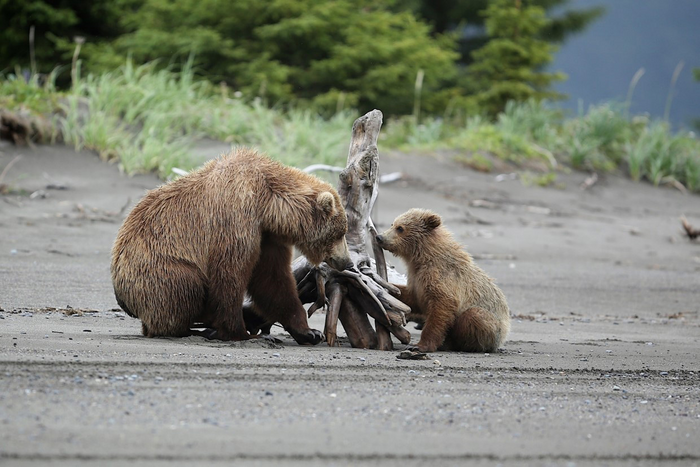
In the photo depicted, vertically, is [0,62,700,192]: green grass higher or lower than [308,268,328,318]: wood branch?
higher

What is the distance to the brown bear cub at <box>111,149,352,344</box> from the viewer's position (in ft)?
20.2

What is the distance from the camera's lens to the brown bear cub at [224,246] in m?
6.16

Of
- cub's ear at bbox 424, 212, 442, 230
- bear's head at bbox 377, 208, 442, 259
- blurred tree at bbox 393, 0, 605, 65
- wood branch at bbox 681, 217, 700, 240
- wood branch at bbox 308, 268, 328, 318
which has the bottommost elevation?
wood branch at bbox 681, 217, 700, 240

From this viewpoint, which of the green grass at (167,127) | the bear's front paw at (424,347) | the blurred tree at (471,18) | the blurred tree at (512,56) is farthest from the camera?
the blurred tree at (471,18)

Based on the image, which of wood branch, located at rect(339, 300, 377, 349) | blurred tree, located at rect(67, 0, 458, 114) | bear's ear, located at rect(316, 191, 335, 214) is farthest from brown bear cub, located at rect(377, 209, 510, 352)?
blurred tree, located at rect(67, 0, 458, 114)

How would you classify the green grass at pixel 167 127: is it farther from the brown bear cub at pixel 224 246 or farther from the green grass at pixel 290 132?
the brown bear cub at pixel 224 246

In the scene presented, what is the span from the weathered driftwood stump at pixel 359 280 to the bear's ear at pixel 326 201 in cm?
58

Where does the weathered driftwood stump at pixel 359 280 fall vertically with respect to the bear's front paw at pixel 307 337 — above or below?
above

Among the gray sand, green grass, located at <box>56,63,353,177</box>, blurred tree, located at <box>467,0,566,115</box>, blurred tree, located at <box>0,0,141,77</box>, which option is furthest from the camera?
blurred tree, located at <box>467,0,566,115</box>

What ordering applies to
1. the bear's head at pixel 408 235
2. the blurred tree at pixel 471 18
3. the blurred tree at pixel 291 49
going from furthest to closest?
the blurred tree at pixel 471 18 → the blurred tree at pixel 291 49 → the bear's head at pixel 408 235

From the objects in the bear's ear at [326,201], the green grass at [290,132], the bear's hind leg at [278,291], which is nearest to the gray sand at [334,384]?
the bear's hind leg at [278,291]

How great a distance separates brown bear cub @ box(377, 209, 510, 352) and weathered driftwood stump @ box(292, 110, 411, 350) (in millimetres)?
202

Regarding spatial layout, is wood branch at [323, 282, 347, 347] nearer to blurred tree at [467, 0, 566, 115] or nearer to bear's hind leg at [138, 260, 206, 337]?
bear's hind leg at [138, 260, 206, 337]

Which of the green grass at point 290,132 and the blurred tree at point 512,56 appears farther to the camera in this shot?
the blurred tree at point 512,56
